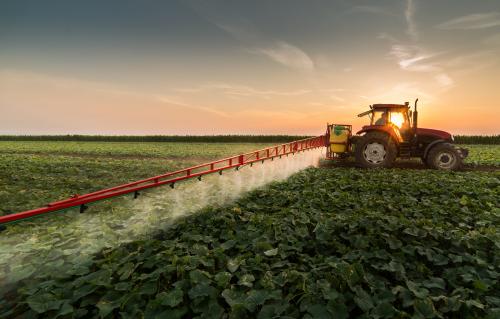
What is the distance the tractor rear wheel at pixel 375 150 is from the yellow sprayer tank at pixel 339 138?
81cm

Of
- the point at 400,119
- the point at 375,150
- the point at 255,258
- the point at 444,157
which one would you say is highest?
the point at 400,119

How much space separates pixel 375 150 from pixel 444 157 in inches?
92.1

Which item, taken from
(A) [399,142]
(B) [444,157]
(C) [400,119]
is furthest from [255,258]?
(B) [444,157]

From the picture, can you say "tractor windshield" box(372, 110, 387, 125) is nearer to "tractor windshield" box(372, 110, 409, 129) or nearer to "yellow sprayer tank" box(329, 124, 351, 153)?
"tractor windshield" box(372, 110, 409, 129)

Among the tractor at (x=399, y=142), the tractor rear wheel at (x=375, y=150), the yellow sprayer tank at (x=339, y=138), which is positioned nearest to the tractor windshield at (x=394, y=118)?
the tractor at (x=399, y=142)

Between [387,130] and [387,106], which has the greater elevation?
[387,106]

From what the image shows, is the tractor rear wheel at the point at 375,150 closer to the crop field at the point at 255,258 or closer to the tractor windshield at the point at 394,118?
the tractor windshield at the point at 394,118

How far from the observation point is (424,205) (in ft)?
20.0

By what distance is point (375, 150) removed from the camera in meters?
11.4

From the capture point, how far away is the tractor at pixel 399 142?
11.1 meters

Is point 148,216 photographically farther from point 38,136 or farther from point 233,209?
point 38,136

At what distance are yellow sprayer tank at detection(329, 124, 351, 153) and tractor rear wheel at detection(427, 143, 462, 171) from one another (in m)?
2.82

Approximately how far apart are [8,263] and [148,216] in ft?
5.94

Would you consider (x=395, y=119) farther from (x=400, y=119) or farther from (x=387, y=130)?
(x=387, y=130)
